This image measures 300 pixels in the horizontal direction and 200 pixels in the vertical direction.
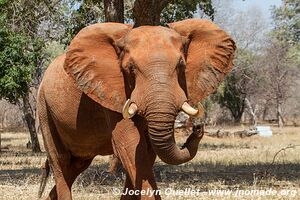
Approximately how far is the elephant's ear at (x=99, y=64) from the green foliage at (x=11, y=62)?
1136cm

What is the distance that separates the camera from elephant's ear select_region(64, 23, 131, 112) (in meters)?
6.11

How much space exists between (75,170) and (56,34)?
19.6 meters

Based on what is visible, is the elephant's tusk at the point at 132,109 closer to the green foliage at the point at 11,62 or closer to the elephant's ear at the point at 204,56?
the elephant's ear at the point at 204,56

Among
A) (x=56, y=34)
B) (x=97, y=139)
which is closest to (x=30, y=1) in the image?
(x=56, y=34)

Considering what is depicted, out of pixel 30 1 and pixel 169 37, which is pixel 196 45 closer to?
pixel 169 37

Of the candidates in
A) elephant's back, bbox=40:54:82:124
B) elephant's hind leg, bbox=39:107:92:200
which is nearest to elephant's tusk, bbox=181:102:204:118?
elephant's back, bbox=40:54:82:124

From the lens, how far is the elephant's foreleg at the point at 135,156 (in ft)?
19.4

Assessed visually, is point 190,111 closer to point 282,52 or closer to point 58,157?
point 58,157

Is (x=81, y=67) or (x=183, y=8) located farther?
(x=183, y=8)

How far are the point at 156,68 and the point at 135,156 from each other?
965 mm

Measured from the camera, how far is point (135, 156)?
5.97 metres

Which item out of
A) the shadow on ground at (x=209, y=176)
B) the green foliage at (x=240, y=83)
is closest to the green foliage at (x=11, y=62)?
the shadow on ground at (x=209, y=176)

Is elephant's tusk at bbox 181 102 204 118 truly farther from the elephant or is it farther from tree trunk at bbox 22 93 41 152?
tree trunk at bbox 22 93 41 152

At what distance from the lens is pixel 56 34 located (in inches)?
1080
